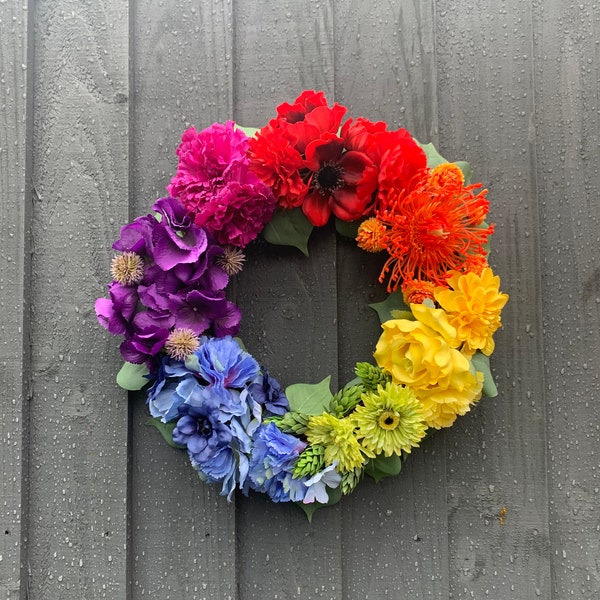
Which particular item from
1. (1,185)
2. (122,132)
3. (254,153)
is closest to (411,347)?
(254,153)

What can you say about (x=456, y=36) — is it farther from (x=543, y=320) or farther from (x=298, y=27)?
(x=543, y=320)

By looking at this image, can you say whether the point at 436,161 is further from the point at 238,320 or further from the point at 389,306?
the point at 238,320

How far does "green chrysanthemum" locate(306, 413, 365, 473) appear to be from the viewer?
71 cm

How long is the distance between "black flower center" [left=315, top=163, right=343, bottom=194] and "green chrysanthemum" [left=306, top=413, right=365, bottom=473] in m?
0.34

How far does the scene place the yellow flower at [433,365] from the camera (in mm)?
699

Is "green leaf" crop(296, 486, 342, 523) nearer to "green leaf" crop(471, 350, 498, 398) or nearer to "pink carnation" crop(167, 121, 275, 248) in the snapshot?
"green leaf" crop(471, 350, 498, 398)

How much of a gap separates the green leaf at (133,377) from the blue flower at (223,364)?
11 centimetres

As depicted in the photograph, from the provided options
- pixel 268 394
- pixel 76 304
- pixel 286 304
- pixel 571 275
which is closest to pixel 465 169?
pixel 571 275

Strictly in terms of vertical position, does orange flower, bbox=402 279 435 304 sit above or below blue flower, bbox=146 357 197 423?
above

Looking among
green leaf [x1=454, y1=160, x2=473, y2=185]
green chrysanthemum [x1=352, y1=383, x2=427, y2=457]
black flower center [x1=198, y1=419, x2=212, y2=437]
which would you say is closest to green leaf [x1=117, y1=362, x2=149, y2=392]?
black flower center [x1=198, y1=419, x2=212, y2=437]

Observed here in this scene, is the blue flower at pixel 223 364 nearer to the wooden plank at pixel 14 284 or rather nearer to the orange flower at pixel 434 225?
the orange flower at pixel 434 225

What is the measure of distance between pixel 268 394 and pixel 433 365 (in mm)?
255

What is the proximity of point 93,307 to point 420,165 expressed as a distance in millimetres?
584

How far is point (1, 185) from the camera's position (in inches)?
33.9
